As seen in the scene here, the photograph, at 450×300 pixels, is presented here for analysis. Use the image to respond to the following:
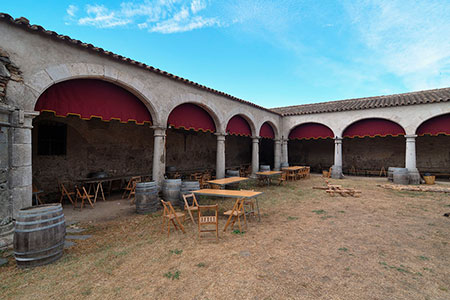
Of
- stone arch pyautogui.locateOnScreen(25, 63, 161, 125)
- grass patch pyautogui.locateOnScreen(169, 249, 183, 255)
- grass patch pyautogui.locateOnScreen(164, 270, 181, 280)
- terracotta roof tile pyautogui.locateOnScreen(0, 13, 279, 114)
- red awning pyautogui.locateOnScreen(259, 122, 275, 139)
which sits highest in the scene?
terracotta roof tile pyautogui.locateOnScreen(0, 13, 279, 114)

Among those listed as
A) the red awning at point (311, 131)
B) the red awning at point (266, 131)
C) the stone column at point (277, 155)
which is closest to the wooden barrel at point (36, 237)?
the red awning at point (266, 131)

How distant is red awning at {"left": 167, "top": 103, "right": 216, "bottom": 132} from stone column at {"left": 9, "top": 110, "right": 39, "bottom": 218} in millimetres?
3921

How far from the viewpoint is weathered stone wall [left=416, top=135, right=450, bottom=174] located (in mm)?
12562

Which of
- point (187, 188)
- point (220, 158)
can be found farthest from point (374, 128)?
point (187, 188)

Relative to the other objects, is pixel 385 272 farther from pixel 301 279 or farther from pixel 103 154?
pixel 103 154

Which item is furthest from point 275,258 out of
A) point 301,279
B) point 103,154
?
point 103,154

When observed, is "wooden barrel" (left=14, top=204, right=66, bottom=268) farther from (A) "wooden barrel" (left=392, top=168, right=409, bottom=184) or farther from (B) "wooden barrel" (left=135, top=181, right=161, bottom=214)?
(A) "wooden barrel" (left=392, top=168, right=409, bottom=184)

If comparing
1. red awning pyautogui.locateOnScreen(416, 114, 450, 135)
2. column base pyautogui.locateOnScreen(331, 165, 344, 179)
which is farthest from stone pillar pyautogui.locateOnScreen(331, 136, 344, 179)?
red awning pyautogui.locateOnScreen(416, 114, 450, 135)

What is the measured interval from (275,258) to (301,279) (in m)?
0.57

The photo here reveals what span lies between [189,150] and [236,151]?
465 cm

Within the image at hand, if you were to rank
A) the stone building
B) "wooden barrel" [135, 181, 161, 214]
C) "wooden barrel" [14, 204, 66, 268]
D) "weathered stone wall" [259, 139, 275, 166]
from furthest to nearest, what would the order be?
"weathered stone wall" [259, 139, 275, 166], "wooden barrel" [135, 181, 161, 214], the stone building, "wooden barrel" [14, 204, 66, 268]

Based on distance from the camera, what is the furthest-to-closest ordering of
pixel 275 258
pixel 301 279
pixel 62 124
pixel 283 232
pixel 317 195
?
1. pixel 317 195
2. pixel 62 124
3. pixel 283 232
4. pixel 275 258
5. pixel 301 279

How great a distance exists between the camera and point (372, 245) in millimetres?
3719

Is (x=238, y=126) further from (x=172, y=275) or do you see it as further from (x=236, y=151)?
(x=172, y=275)
